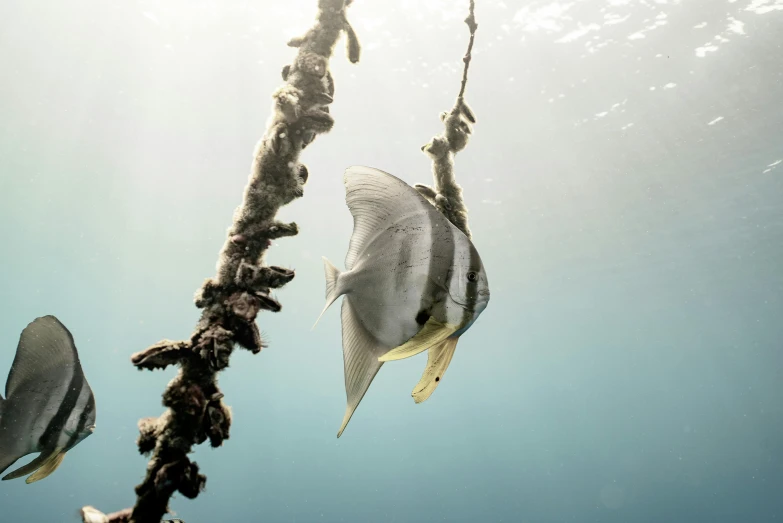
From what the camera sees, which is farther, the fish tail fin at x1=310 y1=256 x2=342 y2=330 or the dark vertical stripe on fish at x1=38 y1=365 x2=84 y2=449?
the dark vertical stripe on fish at x1=38 y1=365 x2=84 y2=449

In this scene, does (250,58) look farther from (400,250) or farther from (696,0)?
(400,250)

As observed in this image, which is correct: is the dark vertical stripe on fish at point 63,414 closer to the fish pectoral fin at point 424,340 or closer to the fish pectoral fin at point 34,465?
the fish pectoral fin at point 34,465

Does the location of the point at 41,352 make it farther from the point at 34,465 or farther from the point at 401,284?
the point at 401,284

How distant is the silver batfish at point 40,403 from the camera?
138cm

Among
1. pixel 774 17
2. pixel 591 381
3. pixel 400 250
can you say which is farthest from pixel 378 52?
pixel 591 381

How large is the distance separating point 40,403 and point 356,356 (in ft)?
3.93

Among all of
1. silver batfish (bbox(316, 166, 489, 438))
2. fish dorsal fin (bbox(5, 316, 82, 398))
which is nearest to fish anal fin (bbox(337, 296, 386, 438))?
silver batfish (bbox(316, 166, 489, 438))

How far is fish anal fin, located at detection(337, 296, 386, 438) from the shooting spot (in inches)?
45.0

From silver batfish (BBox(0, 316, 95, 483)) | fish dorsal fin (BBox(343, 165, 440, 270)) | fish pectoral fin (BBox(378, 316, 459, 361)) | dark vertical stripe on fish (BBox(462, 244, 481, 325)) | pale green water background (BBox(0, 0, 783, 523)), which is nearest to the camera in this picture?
fish pectoral fin (BBox(378, 316, 459, 361))

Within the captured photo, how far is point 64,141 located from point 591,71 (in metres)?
29.8

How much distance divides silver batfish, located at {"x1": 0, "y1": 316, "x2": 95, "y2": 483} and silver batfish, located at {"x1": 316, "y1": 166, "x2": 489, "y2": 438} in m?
0.99

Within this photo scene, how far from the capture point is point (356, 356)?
1.22 m

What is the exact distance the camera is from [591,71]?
1469 centimetres

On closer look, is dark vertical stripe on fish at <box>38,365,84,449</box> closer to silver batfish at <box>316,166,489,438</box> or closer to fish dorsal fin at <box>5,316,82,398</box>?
fish dorsal fin at <box>5,316,82,398</box>
